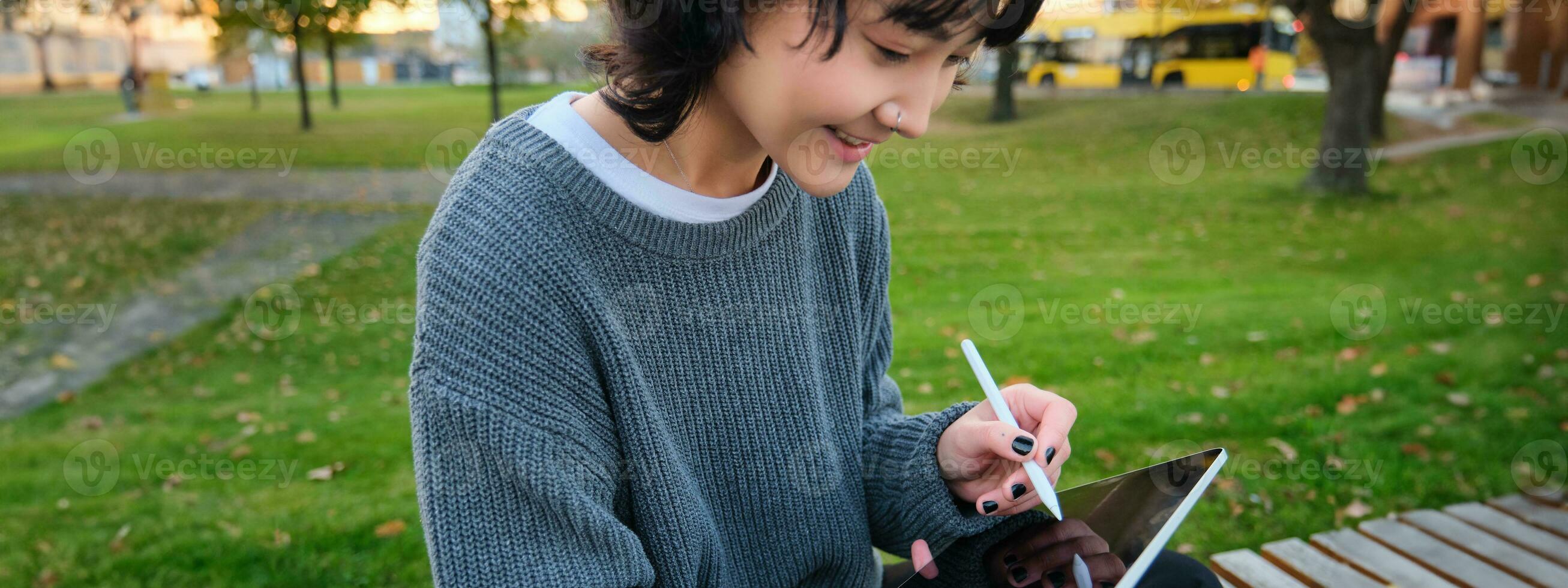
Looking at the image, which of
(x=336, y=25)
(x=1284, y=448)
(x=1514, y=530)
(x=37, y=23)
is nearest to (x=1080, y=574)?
(x=1514, y=530)

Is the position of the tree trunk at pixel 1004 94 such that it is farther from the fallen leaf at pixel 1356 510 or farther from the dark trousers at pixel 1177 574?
the dark trousers at pixel 1177 574

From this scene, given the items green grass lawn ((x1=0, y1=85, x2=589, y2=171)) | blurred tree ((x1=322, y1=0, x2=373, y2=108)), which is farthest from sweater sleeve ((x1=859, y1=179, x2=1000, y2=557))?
green grass lawn ((x1=0, y1=85, x2=589, y2=171))

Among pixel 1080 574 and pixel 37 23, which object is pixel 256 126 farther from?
pixel 1080 574

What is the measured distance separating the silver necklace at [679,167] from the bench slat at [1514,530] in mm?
2552

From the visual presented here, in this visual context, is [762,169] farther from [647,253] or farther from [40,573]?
[40,573]

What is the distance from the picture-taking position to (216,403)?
18.5ft

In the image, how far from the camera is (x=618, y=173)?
1492 millimetres

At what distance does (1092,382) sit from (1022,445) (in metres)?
4.14

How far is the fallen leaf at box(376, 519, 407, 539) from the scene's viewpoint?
3.94m

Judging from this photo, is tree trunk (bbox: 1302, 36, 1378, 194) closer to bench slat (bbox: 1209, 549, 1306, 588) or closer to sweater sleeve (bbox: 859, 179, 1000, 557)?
bench slat (bbox: 1209, 549, 1306, 588)

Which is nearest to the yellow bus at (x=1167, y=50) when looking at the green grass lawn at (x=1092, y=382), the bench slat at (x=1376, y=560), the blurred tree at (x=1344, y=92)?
the blurred tree at (x=1344, y=92)

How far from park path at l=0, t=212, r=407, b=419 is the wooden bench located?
5908 mm

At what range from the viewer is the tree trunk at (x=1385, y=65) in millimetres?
13844

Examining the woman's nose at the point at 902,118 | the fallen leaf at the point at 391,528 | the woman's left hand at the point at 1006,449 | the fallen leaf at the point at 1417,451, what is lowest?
the fallen leaf at the point at 391,528
